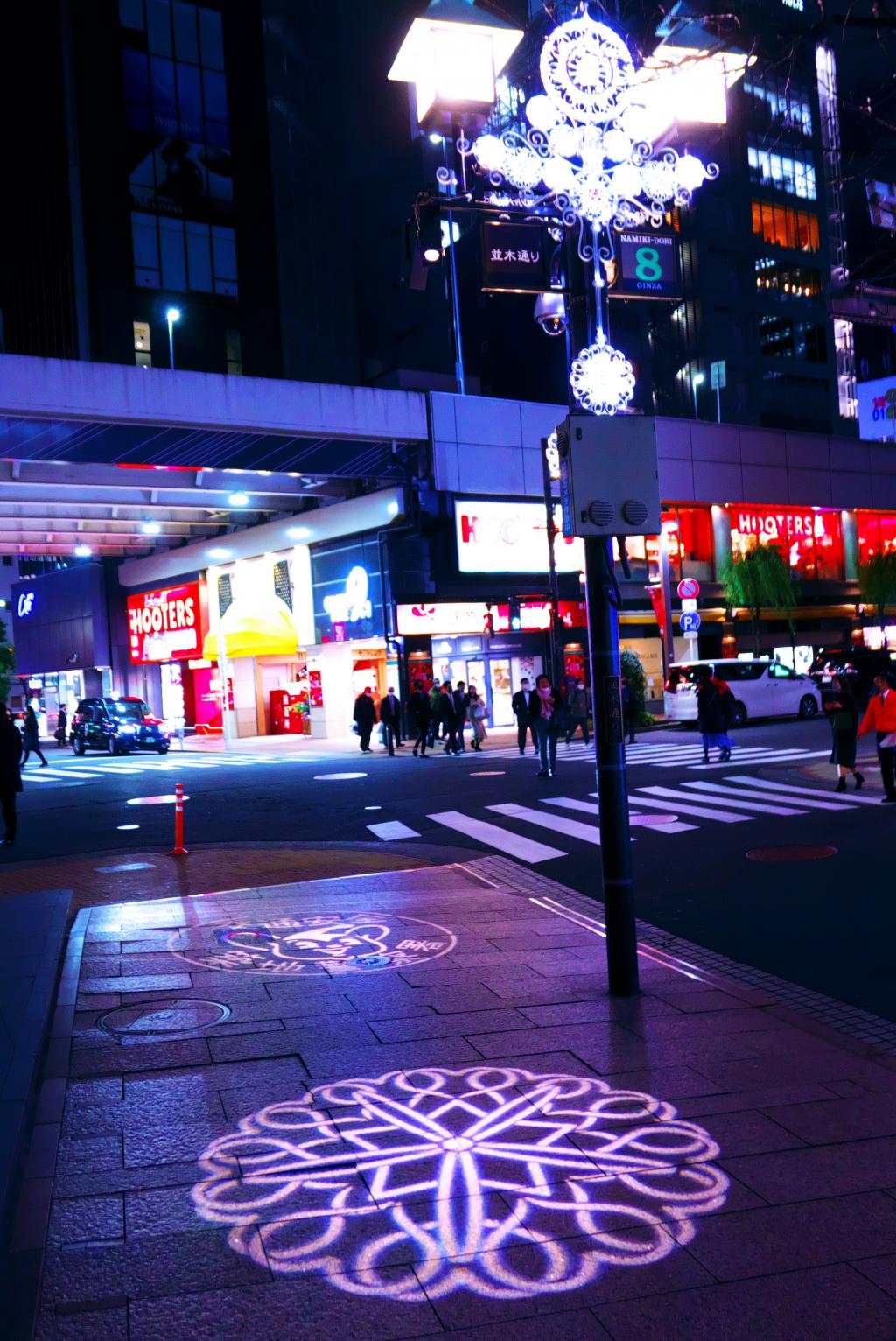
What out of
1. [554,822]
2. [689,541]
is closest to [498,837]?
[554,822]

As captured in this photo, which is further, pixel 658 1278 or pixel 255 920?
pixel 255 920

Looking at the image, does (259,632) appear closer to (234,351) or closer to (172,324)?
(172,324)

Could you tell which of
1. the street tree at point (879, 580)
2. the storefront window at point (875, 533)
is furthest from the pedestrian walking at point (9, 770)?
the storefront window at point (875, 533)

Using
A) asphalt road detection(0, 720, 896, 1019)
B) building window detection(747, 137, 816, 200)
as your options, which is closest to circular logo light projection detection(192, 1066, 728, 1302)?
asphalt road detection(0, 720, 896, 1019)

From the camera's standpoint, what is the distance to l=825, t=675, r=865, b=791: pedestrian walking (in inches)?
674

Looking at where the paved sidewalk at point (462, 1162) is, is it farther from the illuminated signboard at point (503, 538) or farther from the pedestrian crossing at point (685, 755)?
the illuminated signboard at point (503, 538)

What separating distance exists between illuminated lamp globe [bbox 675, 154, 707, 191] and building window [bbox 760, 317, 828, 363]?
53775mm

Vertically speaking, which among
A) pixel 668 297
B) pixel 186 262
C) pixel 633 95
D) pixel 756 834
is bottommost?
pixel 756 834

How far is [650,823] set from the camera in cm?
1498

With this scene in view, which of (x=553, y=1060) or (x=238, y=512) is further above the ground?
(x=238, y=512)

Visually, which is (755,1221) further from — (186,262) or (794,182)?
(794,182)

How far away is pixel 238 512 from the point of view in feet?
142

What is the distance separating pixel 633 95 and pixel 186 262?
44525 millimetres

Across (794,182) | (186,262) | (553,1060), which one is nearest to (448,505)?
(186,262)
